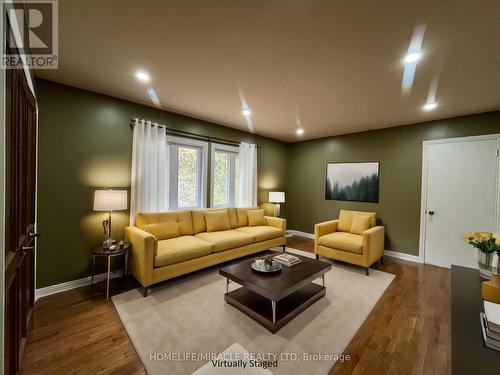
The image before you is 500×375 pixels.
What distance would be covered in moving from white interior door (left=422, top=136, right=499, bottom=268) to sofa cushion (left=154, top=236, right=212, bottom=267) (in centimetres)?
385

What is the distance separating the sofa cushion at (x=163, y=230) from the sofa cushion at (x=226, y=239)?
39cm

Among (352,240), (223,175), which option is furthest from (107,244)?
(352,240)

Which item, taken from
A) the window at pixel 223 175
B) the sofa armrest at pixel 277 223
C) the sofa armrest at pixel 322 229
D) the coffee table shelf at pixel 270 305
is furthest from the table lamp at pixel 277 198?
the coffee table shelf at pixel 270 305

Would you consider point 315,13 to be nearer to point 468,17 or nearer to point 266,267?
point 468,17

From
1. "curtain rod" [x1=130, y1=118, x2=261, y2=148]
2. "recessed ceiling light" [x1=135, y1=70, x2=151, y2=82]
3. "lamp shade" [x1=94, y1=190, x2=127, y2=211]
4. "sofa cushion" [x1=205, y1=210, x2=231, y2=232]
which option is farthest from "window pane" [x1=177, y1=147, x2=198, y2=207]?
"recessed ceiling light" [x1=135, y1=70, x2=151, y2=82]

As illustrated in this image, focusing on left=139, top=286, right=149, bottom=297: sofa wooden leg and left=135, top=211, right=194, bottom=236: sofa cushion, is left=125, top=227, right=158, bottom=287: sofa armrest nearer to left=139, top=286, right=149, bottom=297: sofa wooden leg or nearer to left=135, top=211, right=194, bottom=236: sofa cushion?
left=139, top=286, right=149, bottom=297: sofa wooden leg

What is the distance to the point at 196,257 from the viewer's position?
9.54 feet

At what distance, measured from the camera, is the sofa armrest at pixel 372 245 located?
10.5 feet

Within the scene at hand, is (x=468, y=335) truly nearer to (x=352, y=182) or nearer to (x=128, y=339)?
(x=128, y=339)

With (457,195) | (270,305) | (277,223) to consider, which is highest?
(457,195)

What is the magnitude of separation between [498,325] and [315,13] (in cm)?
210

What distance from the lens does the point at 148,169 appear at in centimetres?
329

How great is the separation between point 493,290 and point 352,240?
6.89 ft

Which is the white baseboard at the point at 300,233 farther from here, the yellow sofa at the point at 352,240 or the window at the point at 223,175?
the window at the point at 223,175
